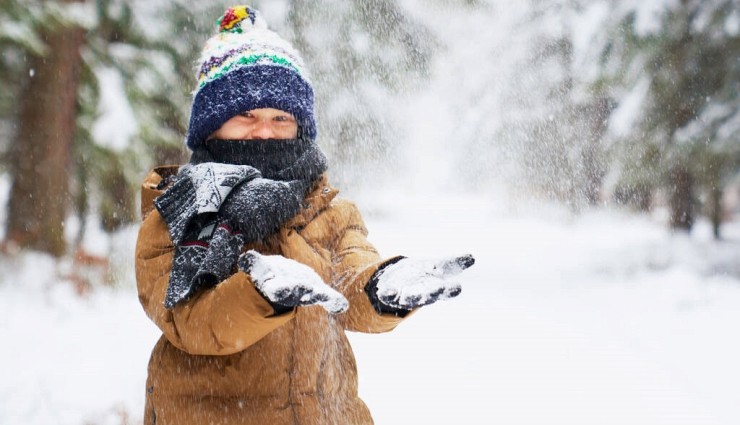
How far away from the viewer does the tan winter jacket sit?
1868mm

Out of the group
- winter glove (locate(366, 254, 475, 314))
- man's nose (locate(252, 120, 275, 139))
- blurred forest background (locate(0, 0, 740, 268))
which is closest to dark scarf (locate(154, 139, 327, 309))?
man's nose (locate(252, 120, 275, 139))

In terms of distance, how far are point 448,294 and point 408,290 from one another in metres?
0.10

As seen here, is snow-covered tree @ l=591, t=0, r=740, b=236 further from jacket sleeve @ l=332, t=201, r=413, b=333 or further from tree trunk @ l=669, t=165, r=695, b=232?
jacket sleeve @ l=332, t=201, r=413, b=333

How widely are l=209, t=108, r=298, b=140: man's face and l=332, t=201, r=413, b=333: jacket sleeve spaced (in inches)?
15.0

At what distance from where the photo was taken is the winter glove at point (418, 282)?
154cm

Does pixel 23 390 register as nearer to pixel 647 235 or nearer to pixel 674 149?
pixel 674 149

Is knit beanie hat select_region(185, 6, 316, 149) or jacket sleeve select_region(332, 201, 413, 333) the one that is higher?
knit beanie hat select_region(185, 6, 316, 149)

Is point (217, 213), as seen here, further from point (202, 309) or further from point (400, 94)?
point (400, 94)

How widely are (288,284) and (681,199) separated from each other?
34.8 ft

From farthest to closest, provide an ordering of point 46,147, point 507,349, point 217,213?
point 46,147
point 507,349
point 217,213

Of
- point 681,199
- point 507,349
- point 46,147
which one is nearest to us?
point 507,349

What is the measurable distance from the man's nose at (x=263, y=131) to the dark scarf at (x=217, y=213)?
21 cm

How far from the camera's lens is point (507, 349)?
6285mm

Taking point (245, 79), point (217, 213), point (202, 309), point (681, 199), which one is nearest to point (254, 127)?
point (245, 79)
